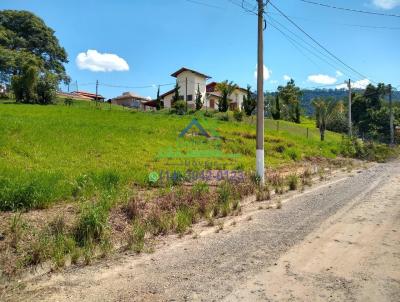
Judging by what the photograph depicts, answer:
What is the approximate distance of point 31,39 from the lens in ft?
194

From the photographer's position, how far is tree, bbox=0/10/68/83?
56344 mm

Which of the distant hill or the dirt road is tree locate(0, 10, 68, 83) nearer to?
the distant hill

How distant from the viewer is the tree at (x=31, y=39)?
56.3 meters

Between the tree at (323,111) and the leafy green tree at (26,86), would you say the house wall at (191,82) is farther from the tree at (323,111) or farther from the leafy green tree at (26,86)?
the leafy green tree at (26,86)

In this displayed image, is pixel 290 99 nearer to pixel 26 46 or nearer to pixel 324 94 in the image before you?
pixel 324 94

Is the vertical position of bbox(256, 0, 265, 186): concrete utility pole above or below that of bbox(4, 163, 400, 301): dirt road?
above

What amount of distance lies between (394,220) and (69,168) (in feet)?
26.8

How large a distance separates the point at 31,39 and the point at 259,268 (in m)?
63.3

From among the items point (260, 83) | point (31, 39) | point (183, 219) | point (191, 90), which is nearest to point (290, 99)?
point (191, 90)

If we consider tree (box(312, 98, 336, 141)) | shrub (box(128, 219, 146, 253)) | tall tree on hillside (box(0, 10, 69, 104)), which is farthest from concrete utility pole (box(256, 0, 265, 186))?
tall tree on hillside (box(0, 10, 69, 104))

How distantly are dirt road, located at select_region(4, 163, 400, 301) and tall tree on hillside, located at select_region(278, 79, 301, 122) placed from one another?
4698 cm

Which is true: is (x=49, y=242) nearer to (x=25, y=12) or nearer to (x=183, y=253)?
(x=183, y=253)

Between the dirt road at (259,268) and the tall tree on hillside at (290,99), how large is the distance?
4698 centimetres

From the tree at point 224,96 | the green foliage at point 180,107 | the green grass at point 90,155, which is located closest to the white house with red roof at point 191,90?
the tree at point 224,96
